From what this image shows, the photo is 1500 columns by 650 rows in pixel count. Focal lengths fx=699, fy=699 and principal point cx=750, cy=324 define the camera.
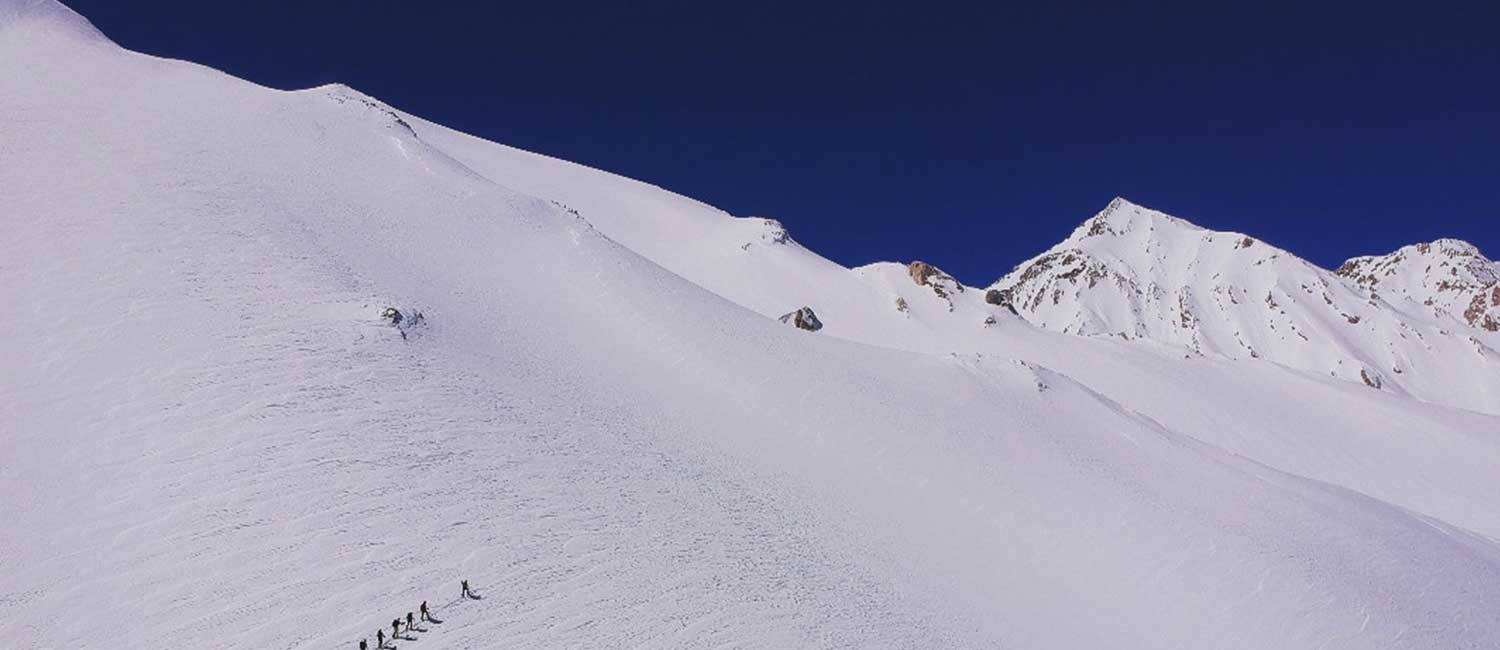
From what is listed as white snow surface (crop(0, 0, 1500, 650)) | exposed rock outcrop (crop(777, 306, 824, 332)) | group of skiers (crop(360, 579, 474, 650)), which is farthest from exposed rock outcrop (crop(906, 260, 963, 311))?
group of skiers (crop(360, 579, 474, 650))

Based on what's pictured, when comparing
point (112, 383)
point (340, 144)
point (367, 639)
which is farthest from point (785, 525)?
point (340, 144)

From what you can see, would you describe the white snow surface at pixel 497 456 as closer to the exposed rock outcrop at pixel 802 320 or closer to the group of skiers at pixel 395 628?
the group of skiers at pixel 395 628

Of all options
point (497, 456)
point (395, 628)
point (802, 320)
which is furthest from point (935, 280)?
point (395, 628)

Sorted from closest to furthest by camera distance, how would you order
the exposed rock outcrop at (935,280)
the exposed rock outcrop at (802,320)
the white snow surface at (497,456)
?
the white snow surface at (497,456) < the exposed rock outcrop at (802,320) < the exposed rock outcrop at (935,280)

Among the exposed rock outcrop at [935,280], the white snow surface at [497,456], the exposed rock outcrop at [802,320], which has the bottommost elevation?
the white snow surface at [497,456]

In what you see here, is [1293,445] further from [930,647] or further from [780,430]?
[930,647]

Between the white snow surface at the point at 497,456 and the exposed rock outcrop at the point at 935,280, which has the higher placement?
the exposed rock outcrop at the point at 935,280

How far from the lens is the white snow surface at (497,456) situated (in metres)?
12.5

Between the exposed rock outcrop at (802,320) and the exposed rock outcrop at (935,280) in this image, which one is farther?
the exposed rock outcrop at (935,280)

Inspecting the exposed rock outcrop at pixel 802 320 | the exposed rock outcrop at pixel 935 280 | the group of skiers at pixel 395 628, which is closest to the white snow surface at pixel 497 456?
the group of skiers at pixel 395 628

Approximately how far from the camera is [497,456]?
1691 centimetres

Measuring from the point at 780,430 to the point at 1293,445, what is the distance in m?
48.9

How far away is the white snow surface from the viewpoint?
41.1ft

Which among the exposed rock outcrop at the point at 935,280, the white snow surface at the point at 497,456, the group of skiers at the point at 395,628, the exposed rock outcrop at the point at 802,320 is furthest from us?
the exposed rock outcrop at the point at 935,280
